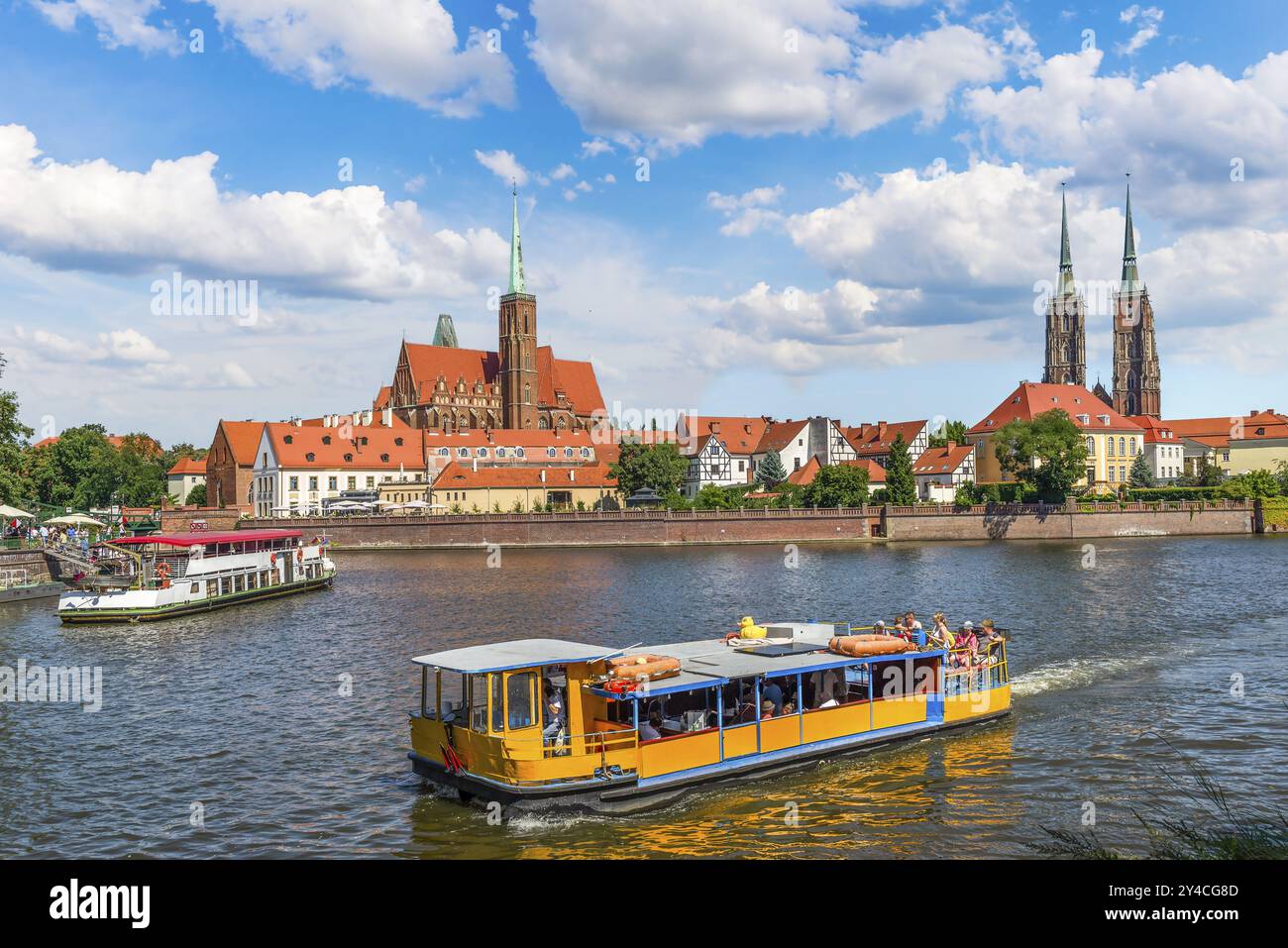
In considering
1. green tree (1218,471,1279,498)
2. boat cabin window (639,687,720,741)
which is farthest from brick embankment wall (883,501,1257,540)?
boat cabin window (639,687,720,741)

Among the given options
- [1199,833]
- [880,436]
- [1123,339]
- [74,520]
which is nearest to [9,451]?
[74,520]

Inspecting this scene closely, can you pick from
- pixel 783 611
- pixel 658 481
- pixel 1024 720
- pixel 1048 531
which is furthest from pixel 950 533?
pixel 1024 720

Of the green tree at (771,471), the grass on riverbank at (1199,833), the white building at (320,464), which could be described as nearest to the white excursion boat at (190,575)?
the grass on riverbank at (1199,833)

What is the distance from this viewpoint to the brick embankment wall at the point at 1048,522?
10162 centimetres

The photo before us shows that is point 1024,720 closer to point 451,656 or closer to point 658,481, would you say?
point 451,656

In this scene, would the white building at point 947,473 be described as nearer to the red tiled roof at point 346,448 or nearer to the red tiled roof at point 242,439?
the red tiled roof at point 346,448

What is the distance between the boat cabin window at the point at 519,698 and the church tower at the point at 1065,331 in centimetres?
19210

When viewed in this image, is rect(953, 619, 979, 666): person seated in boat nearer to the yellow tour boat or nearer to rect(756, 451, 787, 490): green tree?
the yellow tour boat

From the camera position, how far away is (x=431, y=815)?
20.1 metres

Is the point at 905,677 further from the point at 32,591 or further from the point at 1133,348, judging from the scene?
the point at 1133,348

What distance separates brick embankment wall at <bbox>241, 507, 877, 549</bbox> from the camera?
101 m

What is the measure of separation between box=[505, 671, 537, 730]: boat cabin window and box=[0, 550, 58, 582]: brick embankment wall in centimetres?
5181

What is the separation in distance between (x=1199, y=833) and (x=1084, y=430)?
124332 mm

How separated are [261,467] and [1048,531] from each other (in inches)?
3464
